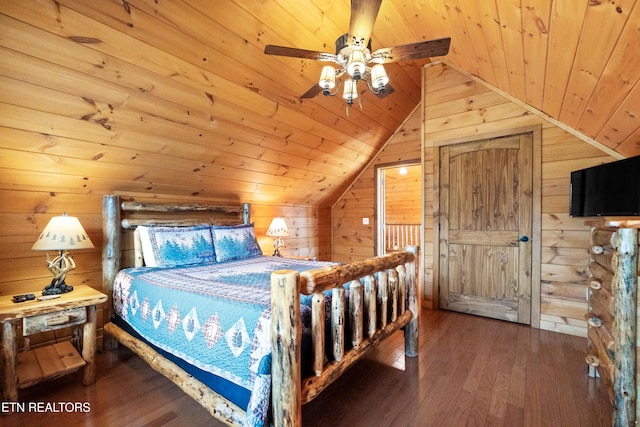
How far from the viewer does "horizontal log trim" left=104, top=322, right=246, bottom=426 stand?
1.36m

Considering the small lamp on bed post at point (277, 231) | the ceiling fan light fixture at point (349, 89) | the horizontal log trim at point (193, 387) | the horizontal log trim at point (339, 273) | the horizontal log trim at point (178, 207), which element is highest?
the ceiling fan light fixture at point (349, 89)

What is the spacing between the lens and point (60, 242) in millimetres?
1959

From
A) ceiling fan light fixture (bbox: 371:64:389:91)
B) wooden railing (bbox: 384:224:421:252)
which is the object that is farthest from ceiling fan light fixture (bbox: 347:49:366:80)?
wooden railing (bbox: 384:224:421:252)

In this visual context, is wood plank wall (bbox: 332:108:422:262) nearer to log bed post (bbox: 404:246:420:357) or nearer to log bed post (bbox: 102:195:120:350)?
log bed post (bbox: 404:246:420:357)

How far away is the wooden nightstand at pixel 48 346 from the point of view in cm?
169

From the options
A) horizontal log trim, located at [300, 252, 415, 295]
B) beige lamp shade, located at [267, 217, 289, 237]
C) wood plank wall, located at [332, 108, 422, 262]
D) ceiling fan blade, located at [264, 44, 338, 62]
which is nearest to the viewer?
horizontal log trim, located at [300, 252, 415, 295]

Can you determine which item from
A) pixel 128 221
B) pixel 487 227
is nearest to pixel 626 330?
pixel 487 227

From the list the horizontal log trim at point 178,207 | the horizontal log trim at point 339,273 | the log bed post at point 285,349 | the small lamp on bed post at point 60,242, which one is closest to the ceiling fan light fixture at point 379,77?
the horizontal log trim at point 339,273

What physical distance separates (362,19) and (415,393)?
2201mm

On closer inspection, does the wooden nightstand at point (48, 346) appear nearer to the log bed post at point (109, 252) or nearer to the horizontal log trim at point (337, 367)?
the log bed post at point (109, 252)

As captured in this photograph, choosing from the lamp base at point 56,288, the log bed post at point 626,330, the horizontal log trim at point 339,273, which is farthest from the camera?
the lamp base at point 56,288

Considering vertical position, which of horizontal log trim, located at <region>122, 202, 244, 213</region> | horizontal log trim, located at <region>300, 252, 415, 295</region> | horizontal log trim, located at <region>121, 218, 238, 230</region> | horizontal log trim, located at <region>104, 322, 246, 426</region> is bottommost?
horizontal log trim, located at <region>104, 322, 246, 426</region>

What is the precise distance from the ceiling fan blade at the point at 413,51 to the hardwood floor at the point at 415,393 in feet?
6.74

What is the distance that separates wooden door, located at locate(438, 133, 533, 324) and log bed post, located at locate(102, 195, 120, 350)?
338 cm
